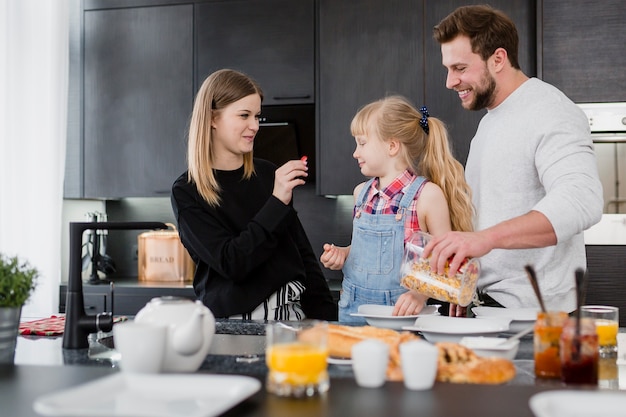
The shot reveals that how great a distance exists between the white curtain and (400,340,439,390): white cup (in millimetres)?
2869

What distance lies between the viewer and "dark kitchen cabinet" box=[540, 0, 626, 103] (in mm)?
3246

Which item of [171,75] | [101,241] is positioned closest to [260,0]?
[171,75]

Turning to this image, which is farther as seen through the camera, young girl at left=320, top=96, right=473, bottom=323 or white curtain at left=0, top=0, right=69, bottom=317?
white curtain at left=0, top=0, right=69, bottom=317

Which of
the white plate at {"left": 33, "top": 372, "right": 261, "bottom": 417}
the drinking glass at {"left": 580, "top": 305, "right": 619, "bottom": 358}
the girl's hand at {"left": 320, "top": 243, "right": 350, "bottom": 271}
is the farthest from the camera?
the girl's hand at {"left": 320, "top": 243, "right": 350, "bottom": 271}

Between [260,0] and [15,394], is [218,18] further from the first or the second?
[15,394]

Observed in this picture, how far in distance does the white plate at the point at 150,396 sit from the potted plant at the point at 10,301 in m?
0.36

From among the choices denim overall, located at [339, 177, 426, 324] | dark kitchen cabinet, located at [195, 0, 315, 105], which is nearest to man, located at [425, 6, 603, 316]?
denim overall, located at [339, 177, 426, 324]

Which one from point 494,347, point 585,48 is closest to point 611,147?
point 585,48

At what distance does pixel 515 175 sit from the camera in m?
2.10

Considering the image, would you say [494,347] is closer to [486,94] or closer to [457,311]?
[457,311]

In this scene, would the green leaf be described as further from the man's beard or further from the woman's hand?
the man's beard

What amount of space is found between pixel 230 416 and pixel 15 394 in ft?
1.22

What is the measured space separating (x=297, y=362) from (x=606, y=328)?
752mm

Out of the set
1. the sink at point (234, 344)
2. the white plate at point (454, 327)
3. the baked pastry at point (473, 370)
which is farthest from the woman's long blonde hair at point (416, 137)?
the baked pastry at point (473, 370)
